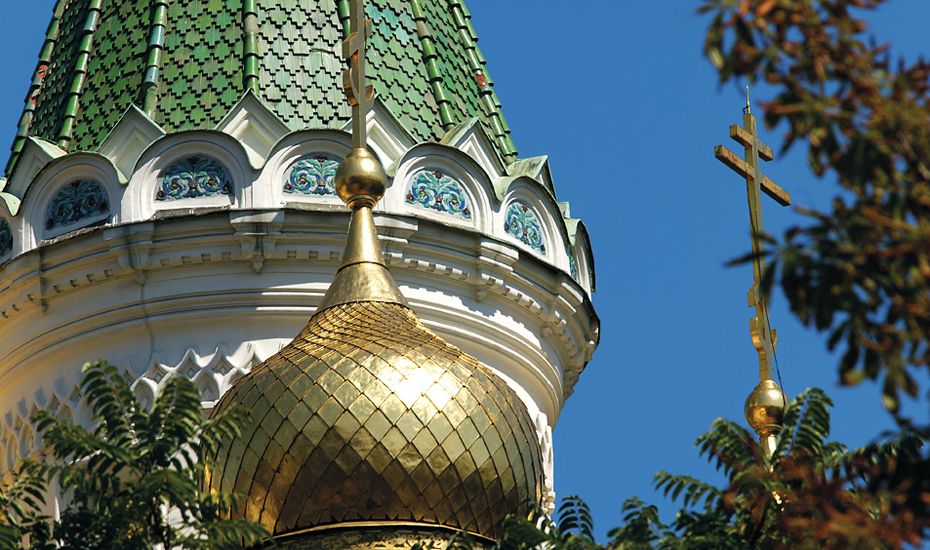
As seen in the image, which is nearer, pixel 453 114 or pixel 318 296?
pixel 318 296

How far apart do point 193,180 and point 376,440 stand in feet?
13.4

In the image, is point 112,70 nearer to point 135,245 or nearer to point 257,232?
point 135,245

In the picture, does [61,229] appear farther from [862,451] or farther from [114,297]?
[862,451]

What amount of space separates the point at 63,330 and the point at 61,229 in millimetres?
671

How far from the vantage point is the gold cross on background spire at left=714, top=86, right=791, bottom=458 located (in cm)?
1688

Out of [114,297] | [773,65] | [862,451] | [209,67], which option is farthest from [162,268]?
[773,65]

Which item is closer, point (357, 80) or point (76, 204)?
point (357, 80)

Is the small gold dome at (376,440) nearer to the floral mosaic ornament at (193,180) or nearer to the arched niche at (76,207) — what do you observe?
the floral mosaic ornament at (193,180)

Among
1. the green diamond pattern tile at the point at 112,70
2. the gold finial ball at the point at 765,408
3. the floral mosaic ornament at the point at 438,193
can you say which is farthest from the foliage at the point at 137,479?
the green diamond pattern tile at the point at 112,70

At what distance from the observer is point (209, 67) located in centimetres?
1906

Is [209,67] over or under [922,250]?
over

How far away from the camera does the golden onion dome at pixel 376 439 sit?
14398 mm

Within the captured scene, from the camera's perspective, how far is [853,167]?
898 cm

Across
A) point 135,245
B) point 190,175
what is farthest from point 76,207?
point 190,175
